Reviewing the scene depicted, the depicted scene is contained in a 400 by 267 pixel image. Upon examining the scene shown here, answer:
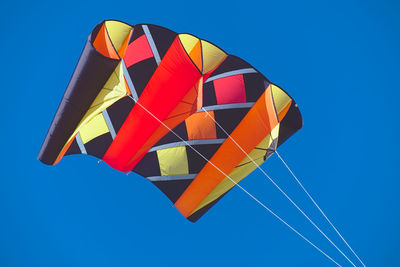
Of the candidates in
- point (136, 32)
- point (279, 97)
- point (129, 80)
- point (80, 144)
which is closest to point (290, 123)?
point (279, 97)

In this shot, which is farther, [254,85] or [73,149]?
[73,149]

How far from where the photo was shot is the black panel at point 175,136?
4953mm

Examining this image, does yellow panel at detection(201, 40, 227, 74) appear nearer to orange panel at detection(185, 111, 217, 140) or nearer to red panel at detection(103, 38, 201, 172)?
red panel at detection(103, 38, 201, 172)

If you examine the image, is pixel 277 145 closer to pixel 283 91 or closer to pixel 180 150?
pixel 283 91

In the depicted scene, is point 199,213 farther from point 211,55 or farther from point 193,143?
point 211,55

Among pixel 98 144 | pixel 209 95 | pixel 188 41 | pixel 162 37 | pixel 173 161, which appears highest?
pixel 188 41

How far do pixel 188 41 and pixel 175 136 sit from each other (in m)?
1.43

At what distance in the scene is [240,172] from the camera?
504 cm

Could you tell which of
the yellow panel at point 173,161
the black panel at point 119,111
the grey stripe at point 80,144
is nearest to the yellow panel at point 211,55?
the black panel at point 119,111

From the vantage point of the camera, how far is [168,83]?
4449 millimetres

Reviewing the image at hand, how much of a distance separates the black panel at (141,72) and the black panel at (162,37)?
0.58 feet

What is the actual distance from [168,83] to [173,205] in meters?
1.72

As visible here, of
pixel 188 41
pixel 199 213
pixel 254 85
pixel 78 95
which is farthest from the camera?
pixel 199 213

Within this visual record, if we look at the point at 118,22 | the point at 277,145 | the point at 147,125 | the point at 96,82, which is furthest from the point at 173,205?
the point at 118,22
